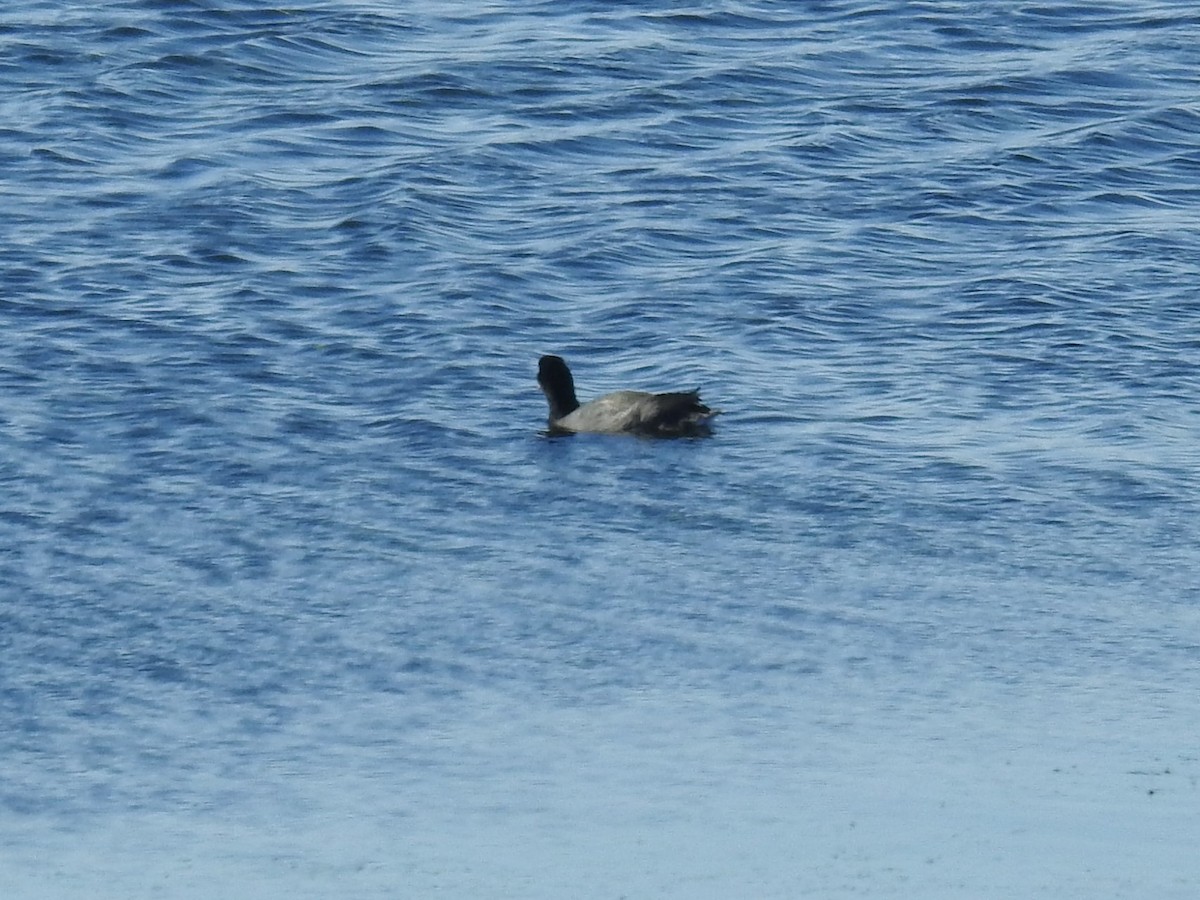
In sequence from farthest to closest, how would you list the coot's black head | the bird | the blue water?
the coot's black head, the bird, the blue water

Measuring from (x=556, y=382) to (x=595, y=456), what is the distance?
3.20 feet

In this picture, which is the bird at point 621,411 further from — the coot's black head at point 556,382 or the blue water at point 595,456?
the blue water at point 595,456

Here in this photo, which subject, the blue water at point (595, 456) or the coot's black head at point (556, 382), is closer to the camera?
the blue water at point (595, 456)

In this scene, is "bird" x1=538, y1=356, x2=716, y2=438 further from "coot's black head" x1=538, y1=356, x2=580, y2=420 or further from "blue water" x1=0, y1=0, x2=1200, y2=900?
"blue water" x1=0, y1=0, x2=1200, y2=900

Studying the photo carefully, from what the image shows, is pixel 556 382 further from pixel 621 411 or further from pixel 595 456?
pixel 595 456

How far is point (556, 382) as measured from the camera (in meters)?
15.0

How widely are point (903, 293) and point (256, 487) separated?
6388 mm

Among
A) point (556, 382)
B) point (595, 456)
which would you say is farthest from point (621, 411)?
point (595, 456)

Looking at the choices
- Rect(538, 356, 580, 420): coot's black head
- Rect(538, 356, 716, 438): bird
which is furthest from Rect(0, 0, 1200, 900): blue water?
Rect(538, 356, 580, 420): coot's black head

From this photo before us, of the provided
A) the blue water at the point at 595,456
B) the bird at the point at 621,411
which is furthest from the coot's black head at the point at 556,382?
the blue water at the point at 595,456

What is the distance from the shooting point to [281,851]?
322 inches

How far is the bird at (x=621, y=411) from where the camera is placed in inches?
559

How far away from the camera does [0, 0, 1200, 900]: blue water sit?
852 cm

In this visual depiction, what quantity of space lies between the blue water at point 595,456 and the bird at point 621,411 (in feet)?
0.62
